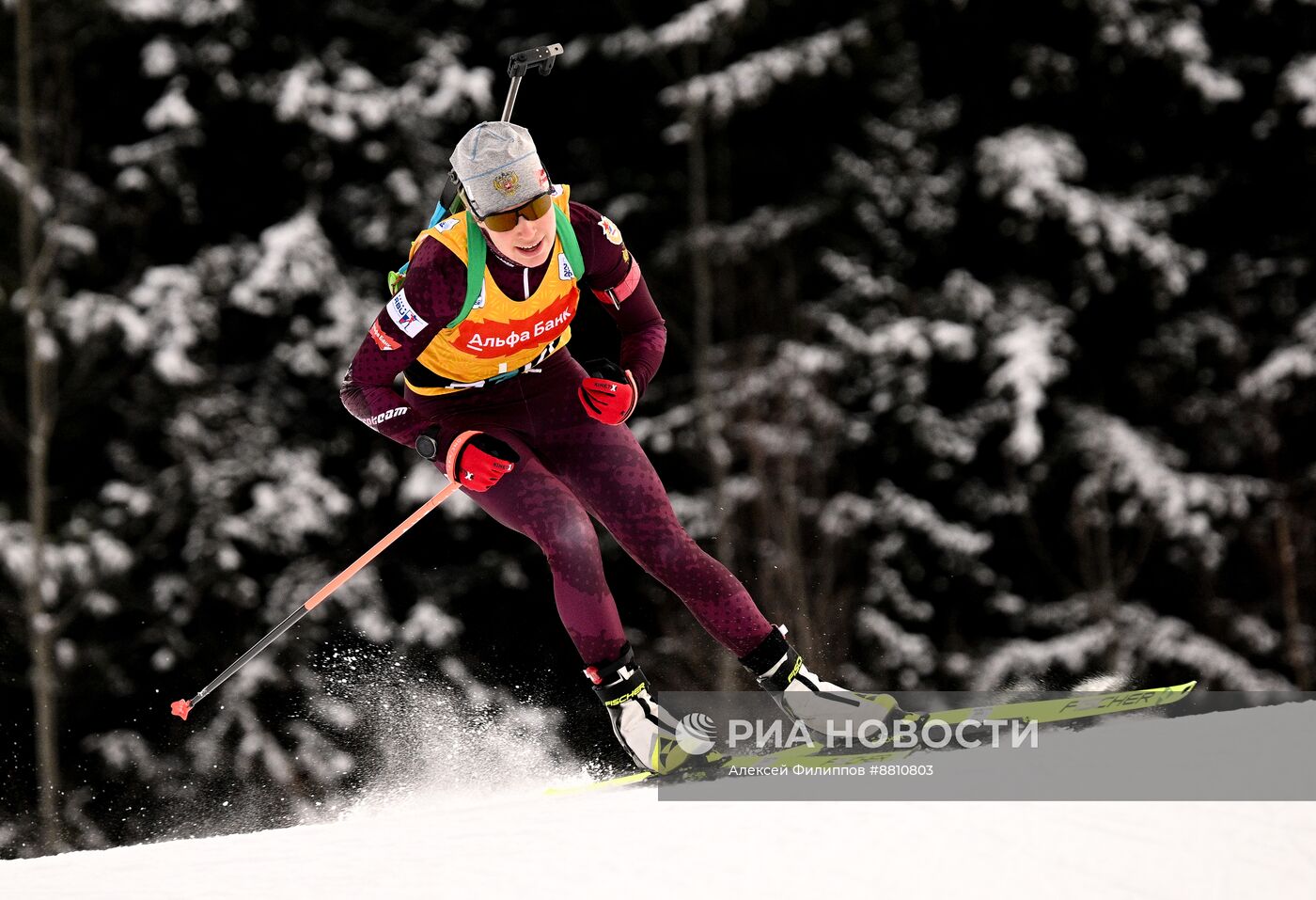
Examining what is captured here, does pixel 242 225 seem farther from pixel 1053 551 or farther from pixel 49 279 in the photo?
pixel 1053 551

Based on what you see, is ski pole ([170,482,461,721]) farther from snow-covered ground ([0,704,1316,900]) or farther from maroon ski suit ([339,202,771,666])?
snow-covered ground ([0,704,1316,900])

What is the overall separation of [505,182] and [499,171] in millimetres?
32

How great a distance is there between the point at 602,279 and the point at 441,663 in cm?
751

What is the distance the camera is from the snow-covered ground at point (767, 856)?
3.70 m

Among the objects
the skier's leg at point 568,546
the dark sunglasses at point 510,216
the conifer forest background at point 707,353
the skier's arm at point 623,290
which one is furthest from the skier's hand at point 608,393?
the conifer forest background at point 707,353

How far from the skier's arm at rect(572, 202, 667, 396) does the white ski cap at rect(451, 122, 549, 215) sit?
1.04ft

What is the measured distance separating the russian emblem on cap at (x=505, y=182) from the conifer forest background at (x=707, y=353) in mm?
7605

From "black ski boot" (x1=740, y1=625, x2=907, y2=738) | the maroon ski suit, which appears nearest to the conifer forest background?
"black ski boot" (x1=740, y1=625, x2=907, y2=738)

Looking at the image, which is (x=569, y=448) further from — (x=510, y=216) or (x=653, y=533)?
(x=510, y=216)

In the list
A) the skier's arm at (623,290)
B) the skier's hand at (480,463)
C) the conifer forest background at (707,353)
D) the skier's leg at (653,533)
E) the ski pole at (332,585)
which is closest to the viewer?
the skier's hand at (480,463)

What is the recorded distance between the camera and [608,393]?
4.10 metres
